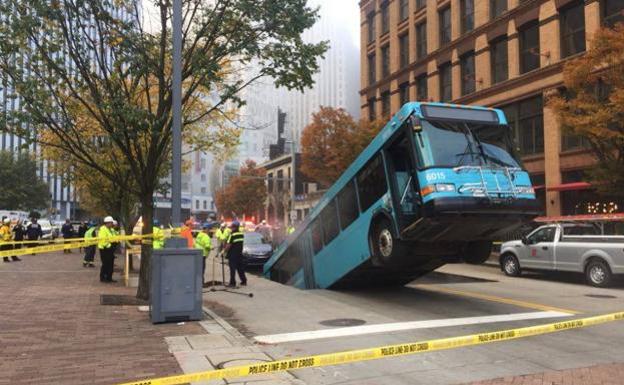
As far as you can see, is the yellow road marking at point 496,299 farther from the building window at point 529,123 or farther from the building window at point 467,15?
the building window at point 467,15

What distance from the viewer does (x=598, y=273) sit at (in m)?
15.1

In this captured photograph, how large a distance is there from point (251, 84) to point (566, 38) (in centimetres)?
1821

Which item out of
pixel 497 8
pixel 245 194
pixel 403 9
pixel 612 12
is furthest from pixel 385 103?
pixel 245 194

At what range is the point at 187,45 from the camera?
13445 mm

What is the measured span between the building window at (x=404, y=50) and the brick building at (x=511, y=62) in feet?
0.23

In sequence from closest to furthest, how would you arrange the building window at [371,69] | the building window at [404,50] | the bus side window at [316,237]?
the bus side window at [316,237] → the building window at [404,50] → the building window at [371,69]

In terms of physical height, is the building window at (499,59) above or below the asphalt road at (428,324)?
above

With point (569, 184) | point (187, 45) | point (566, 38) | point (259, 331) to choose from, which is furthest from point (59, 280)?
point (566, 38)

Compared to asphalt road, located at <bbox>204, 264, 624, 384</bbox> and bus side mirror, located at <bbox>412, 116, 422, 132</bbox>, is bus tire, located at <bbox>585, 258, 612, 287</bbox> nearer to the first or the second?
asphalt road, located at <bbox>204, 264, 624, 384</bbox>

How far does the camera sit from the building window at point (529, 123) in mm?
26938

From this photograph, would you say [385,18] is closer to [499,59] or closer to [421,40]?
[421,40]

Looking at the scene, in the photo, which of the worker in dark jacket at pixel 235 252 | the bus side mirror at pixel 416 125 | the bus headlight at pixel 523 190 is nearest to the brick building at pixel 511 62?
the bus headlight at pixel 523 190

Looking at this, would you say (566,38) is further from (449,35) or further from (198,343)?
(198,343)

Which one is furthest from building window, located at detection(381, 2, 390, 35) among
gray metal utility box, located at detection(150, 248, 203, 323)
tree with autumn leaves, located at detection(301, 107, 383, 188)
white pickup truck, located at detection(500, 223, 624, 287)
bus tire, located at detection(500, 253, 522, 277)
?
gray metal utility box, located at detection(150, 248, 203, 323)
